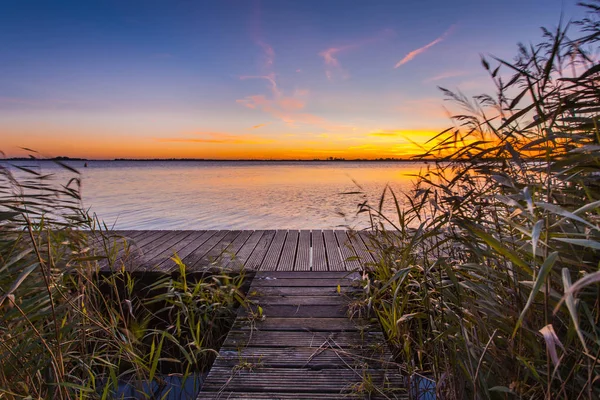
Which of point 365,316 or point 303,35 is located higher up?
point 303,35

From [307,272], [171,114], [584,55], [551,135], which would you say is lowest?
[307,272]

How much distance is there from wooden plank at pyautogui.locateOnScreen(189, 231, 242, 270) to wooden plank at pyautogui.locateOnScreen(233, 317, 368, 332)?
2.45 ft

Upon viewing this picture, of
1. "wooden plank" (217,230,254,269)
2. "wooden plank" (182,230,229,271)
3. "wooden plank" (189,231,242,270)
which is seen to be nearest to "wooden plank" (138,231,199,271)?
"wooden plank" (182,230,229,271)

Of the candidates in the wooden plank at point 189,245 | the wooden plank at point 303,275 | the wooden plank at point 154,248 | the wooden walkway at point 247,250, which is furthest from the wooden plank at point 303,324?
the wooden plank at point 154,248

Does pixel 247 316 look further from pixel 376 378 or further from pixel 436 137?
pixel 436 137

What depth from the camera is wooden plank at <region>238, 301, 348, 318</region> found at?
2.61 m

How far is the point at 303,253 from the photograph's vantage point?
4383 mm

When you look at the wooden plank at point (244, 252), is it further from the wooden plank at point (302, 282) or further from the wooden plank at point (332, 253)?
the wooden plank at point (332, 253)

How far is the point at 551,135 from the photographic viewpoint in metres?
1.17

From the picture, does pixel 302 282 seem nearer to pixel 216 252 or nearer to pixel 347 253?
pixel 347 253

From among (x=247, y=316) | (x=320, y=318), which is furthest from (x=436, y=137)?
(x=247, y=316)

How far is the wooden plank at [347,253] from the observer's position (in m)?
3.35

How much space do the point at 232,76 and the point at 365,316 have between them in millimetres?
14034

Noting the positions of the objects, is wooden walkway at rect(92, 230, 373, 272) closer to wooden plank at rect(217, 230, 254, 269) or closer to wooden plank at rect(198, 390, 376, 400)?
wooden plank at rect(217, 230, 254, 269)
